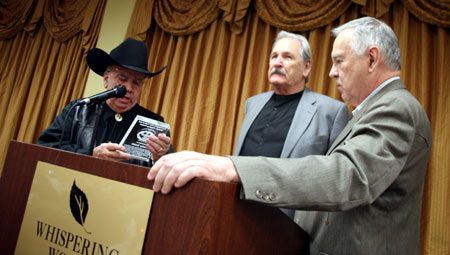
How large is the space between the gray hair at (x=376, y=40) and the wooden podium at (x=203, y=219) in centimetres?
68

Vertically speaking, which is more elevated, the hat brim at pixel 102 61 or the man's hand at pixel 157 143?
the hat brim at pixel 102 61

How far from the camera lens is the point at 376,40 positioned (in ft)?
3.56

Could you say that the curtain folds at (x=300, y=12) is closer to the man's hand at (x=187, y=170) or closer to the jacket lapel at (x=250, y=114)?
the jacket lapel at (x=250, y=114)

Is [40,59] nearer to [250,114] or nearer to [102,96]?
[250,114]

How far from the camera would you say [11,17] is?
4.91 meters

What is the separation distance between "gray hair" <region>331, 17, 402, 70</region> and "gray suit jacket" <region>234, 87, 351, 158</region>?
0.69 m

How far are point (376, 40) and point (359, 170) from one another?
23.4 inches

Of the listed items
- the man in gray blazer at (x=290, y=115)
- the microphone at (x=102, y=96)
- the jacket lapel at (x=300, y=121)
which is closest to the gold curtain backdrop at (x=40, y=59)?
the man in gray blazer at (x=290, y=115)

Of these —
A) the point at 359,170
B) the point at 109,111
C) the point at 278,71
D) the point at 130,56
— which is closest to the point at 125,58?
the point at 130,56

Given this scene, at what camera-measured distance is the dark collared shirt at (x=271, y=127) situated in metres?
1.90

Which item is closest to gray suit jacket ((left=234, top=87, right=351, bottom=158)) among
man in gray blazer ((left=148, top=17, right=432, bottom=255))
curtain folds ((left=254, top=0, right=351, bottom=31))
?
man in gray blazer ((left=148, top=17, right=432, bottom=255))

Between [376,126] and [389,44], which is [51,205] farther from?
[389,44]

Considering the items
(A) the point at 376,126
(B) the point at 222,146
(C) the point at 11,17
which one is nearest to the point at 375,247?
(A) the point at 376,126

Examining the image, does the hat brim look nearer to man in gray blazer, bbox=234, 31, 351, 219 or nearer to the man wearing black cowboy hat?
the man wearing black cowboy hat
